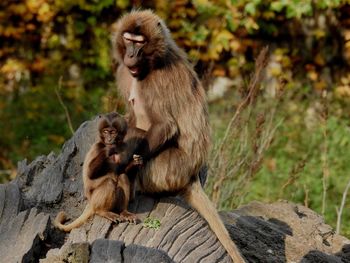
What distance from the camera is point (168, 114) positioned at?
6.11 m

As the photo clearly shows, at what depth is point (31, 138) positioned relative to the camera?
11469mm

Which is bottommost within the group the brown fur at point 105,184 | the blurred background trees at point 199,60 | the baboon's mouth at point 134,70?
the blurred background trees at point 199,60

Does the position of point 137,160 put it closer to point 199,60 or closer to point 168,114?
point 168,114

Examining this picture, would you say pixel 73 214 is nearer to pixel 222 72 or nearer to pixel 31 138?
pixel 31 138

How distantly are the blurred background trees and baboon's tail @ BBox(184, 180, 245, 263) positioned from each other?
4.48m

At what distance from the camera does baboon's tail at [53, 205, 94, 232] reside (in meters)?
5.34

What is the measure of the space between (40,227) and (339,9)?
8.55 m

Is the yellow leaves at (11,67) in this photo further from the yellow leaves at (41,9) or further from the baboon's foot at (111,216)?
the baboon's foot at (111,216)

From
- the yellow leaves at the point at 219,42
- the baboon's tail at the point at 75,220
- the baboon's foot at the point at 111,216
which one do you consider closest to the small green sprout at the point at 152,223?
the baboon's foot at the point at 111,216

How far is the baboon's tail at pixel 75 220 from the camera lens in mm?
5344

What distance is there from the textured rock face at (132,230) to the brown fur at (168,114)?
0.15 metres

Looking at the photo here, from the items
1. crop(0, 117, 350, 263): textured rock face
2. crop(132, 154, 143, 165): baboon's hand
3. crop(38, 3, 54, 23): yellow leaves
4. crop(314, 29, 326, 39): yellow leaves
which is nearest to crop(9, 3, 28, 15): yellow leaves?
crop(38, 3, 54, 23): yellow leaves

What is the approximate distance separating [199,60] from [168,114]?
6220 mm

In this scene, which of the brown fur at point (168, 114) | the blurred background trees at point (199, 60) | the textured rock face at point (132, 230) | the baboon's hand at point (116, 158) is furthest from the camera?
the blurred background trees at point (199, 60)
